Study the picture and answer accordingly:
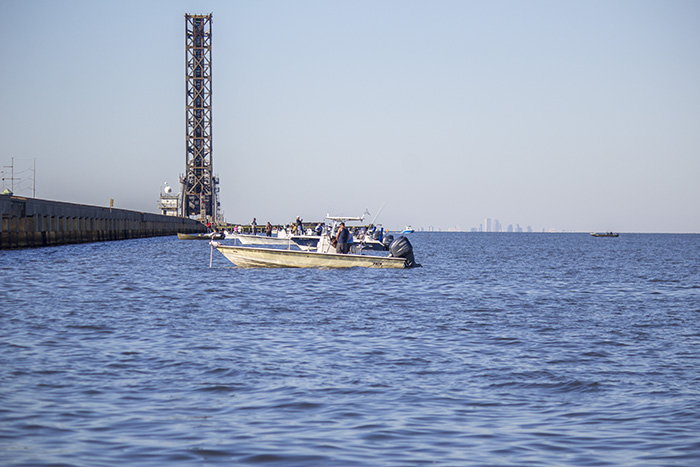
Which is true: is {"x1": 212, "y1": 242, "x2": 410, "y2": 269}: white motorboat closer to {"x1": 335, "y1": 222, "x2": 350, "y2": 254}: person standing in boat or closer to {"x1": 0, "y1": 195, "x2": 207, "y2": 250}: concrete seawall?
{"x1": 335, "y1": 222, "x2": 350, "y2": 254}: person standing in boat

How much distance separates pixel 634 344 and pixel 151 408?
1058cm

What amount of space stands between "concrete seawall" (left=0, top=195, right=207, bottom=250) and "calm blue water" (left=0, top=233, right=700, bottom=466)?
34005 millimetres

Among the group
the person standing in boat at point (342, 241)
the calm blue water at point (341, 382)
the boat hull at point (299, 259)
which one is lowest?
the calm blue water at point (341, 382)

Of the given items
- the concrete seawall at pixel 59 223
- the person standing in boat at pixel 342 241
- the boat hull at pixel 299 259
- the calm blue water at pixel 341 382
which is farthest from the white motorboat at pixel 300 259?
the concrete seawall at pixel 59 223

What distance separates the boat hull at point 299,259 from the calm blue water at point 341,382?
37.6 feet

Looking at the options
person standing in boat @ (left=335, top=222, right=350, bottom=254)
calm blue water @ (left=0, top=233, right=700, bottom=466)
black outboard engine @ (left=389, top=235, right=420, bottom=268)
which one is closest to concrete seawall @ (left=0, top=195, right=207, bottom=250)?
person standing in boat @ (left=335, top=222, right=350, bottom=254)

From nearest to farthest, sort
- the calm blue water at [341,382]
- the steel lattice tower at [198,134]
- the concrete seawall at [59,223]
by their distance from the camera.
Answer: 1. the calm blue water at [341,382]
2. the concrete seawall at [59,223]
3. the steel lattice tower at [198,134]

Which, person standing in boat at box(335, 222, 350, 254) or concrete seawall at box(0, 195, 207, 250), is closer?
person standing in boat at box(335, 222, 350, 254)

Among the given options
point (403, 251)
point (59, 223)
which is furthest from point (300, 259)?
point (59, 223)

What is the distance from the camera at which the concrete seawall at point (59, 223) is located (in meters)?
54.6

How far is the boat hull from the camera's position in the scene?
35.3 meters

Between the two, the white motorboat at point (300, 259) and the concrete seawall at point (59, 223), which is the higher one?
the concrete seawall at point (59, 223)

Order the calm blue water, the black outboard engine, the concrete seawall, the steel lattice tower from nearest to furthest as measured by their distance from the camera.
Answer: the calm blue water < the black outboard engine < the concrete seawall < the steel lattice tower

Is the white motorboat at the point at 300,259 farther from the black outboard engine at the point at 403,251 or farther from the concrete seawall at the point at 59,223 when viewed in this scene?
the concrete seawall at the point at 59,223
